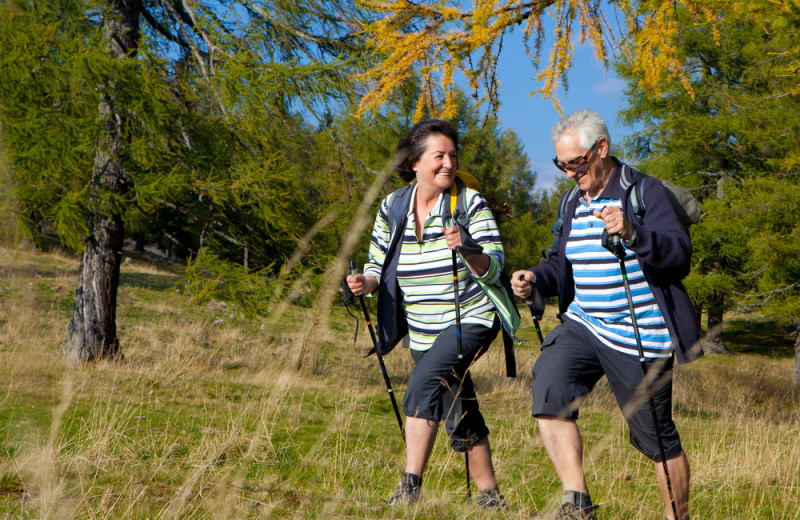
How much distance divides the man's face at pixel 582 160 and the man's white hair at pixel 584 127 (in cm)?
2

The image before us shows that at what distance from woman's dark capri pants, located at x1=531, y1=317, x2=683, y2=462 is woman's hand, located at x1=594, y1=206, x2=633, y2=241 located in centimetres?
59

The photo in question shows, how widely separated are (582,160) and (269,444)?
86.3 inches

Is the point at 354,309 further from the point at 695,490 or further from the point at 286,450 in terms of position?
the point at 695,490

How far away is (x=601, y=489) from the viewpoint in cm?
360

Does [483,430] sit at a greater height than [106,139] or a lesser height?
lesser

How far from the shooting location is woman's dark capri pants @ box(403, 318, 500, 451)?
10.2 ft

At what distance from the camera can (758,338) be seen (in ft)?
88.7

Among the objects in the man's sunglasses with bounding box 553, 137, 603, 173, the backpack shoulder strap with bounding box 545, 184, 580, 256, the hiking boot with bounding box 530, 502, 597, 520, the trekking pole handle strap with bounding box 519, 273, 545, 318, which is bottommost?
the hiking boot with bounding box 530, 502, 597, 520

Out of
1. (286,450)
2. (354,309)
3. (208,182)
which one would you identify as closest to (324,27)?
(208,182)

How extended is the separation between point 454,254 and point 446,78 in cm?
203

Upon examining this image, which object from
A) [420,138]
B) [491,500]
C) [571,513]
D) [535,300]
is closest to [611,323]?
[535,300]

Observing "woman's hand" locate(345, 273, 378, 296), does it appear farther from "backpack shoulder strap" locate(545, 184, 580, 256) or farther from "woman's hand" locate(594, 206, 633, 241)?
"woman's hand" locate(594, 206, 633, 241)

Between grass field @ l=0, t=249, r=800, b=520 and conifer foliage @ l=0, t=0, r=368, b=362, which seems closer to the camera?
grass field @ l=0, t=249, r=800, b=520

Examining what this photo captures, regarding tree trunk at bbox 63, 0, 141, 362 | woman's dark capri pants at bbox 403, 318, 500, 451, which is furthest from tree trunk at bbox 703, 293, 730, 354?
woman's dark capri pants at bbox 403, 318, 500, 451
